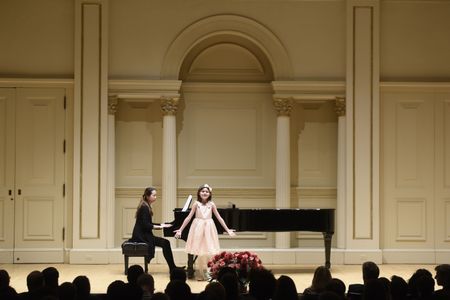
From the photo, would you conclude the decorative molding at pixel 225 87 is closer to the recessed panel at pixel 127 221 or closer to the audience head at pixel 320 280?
the recessed panel at pixel 127 221

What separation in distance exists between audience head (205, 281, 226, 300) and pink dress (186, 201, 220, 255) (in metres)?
5.05

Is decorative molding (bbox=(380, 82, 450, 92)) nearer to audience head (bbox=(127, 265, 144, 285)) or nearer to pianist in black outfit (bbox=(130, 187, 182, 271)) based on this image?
pianist in black outfit (bbox=(130, 187, 182, 271))

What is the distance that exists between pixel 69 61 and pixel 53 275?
6.57m

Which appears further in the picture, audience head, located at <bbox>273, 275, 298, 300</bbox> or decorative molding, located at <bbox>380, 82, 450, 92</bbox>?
decorative molding, located at <bbox>380, 82, 450, 92</bbox>

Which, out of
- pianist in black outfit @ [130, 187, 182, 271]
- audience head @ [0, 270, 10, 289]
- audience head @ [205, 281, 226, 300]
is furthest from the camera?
pianist in black outfit @ [130, 187, 182, 271]

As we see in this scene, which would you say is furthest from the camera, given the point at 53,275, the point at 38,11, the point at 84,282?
the point at 38,11

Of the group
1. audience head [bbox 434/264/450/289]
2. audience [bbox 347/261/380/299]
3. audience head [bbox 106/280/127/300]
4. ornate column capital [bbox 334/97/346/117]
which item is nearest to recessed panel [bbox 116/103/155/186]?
ornate column capital [bbox 334/97/346/117]

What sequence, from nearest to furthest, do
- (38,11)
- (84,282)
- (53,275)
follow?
(84,282), (53,275), (38,11)

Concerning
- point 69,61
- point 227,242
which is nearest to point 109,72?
point 69,61

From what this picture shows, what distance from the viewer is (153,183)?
11992 millimetres

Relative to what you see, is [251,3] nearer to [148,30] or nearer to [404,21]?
[148,30]

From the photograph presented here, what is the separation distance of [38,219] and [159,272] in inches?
87.2

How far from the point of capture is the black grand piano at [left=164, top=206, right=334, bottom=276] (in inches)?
400

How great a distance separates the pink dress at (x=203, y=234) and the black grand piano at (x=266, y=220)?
0.19m
